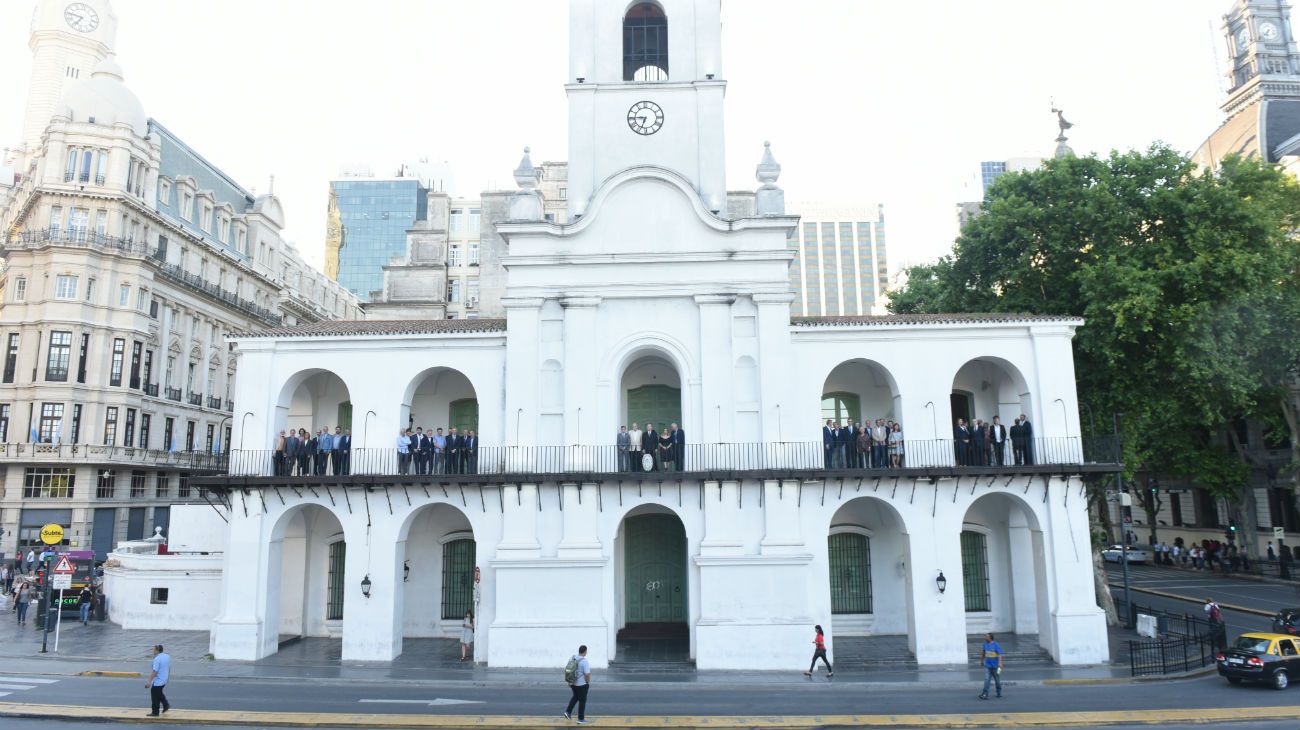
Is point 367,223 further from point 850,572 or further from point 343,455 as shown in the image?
point 850,572

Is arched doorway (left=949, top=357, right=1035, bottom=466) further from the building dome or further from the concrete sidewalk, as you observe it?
the building dome

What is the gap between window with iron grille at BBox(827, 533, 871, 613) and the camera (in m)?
25.0

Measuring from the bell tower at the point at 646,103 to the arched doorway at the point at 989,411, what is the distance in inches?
385

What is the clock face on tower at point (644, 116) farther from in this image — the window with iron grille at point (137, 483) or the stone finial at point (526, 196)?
the window with iron grille at point (137, 483)

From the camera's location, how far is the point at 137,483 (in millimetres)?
48125

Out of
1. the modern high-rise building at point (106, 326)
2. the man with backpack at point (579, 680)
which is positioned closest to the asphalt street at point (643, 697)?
the man with backpack at point (579, 680)

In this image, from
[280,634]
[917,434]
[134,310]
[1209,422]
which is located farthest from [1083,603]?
[134,310]

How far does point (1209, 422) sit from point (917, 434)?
1272 centimetres

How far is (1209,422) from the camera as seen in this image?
1113 inches

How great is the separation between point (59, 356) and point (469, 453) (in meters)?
33.9

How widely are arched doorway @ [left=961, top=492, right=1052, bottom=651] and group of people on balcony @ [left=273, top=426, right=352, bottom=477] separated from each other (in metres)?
18.8

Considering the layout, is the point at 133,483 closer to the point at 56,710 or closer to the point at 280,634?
the point at 280,634

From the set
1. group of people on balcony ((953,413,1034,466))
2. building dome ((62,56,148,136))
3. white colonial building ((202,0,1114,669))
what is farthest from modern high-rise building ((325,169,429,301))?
group of people on balcony ((953,413,1034,466))

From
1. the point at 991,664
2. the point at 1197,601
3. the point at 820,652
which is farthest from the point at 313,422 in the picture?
the point at 1197,601
